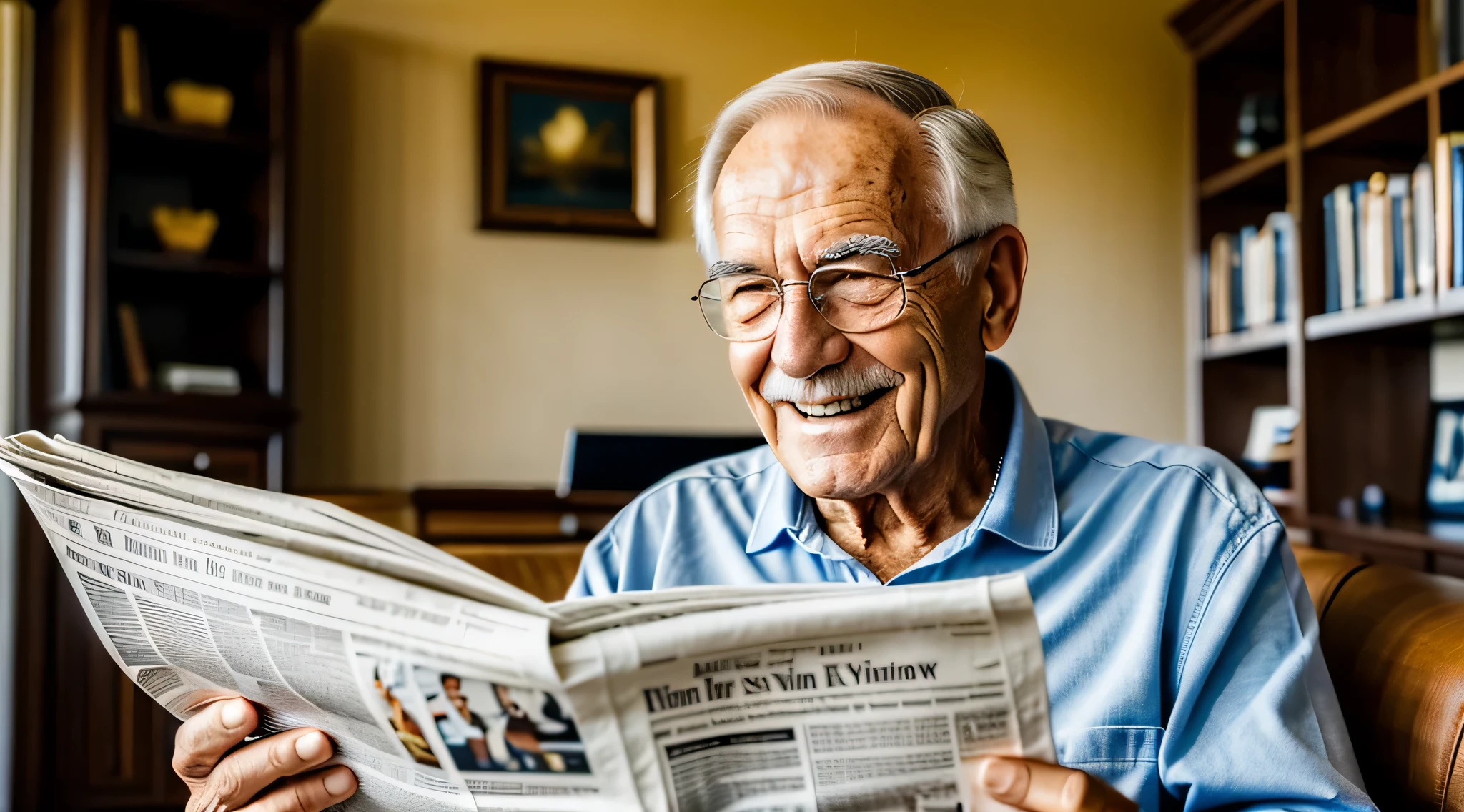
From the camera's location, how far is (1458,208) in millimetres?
2100

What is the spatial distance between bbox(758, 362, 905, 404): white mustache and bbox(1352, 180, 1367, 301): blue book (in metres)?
1.91

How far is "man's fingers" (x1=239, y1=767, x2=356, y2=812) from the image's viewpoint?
2.52 ft

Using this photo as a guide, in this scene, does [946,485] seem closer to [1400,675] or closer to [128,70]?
[1400,675]

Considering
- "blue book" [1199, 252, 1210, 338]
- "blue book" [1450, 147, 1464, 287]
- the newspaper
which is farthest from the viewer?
"blue book" [1199, 252, 1210, 338]

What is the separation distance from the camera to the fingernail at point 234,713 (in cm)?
77

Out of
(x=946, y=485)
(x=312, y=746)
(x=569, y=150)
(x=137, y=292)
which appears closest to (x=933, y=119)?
(x=946, y=485)

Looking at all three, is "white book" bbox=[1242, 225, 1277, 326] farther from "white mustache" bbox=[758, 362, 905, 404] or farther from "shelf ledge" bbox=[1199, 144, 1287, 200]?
"white mustache" bbox=[758, 362, 905, 404]

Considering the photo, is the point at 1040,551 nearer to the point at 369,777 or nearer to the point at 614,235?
the point at 369,777

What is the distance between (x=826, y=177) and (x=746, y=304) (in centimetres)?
16

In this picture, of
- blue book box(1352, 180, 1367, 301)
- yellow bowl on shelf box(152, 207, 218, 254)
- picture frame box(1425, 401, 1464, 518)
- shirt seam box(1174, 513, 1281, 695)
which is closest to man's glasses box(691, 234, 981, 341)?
shirt seam box(1174, 513, 1281, 695)

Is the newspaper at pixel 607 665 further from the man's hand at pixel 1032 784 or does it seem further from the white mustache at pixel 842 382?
the white mustache at pixel 842 382

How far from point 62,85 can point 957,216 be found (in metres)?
2.59

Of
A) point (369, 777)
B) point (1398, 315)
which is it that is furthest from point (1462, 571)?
point (369, 777)

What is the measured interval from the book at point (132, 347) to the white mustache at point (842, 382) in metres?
2.26
